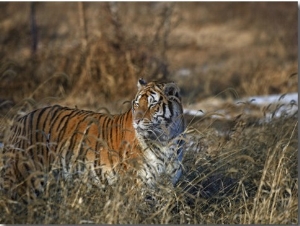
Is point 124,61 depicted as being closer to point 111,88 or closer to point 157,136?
point 111,88

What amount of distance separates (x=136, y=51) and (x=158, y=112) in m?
6.24

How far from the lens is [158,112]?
213 inches

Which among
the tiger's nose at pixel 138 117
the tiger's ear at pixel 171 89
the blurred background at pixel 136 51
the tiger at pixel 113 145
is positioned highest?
the tiger's ear at pixel 171 89

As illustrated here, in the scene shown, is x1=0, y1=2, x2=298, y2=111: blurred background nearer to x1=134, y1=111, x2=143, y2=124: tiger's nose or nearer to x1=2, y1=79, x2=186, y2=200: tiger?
x1=2, y1=79, x2=186, y2=200: tiger

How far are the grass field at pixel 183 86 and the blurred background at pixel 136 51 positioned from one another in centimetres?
3

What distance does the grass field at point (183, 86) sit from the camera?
4938 mm

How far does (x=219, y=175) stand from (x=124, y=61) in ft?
18.4

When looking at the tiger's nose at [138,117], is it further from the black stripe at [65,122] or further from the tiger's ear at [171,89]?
the black stripe at [65,122]

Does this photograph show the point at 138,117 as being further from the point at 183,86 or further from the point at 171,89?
the point at 183,86

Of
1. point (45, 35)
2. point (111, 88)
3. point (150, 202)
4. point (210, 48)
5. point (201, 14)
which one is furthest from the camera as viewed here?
point (201, 14)

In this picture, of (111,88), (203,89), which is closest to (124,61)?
(111,88)

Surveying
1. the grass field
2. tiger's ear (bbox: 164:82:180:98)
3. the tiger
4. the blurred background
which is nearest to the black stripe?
the tiger

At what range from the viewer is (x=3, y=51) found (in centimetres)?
1259

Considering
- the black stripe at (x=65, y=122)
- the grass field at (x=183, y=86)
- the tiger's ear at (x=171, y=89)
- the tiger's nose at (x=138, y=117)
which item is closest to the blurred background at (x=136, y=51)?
the grass field at (x=183, y=86)
